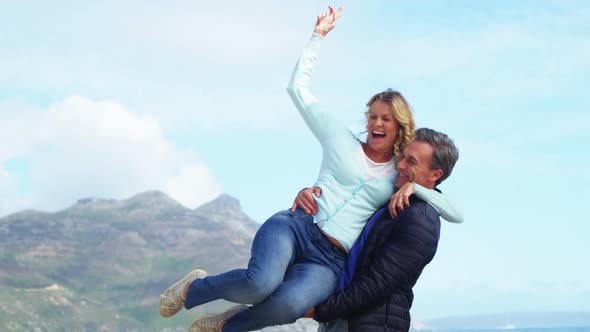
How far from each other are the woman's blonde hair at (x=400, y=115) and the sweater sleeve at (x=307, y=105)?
0.34 metres

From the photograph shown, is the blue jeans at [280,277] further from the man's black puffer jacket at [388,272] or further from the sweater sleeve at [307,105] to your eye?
the sweater sleeve at [307,105]

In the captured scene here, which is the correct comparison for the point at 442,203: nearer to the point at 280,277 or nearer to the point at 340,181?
the point at 340,181

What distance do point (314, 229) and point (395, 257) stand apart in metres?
0.68

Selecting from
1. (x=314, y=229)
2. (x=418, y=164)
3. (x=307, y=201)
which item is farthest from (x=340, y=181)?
(x=418, y=164)

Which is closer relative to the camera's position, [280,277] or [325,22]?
[280,277]

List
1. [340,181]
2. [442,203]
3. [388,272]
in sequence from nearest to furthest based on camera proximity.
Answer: [388,272] → [442,203] → [340,181]

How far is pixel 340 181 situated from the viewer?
5852 mm

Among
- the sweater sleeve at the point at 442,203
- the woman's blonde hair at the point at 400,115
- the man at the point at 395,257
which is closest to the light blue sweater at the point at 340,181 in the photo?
the sweater sleeve at the point at 442,203

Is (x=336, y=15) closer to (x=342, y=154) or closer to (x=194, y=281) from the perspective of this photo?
(x=342, y=154)

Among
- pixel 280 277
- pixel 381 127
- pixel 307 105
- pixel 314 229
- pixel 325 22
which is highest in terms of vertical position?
pixel 325 22

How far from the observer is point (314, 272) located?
A: 5.38 m

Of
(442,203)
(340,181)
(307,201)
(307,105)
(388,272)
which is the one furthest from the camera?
(307,105)

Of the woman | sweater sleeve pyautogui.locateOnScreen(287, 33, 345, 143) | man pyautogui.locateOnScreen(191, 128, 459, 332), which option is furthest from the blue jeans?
sweater sleeve pyautogui.locateOnScreen(287, 33, 345, 143)

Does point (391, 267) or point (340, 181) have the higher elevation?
point (340, 181)
